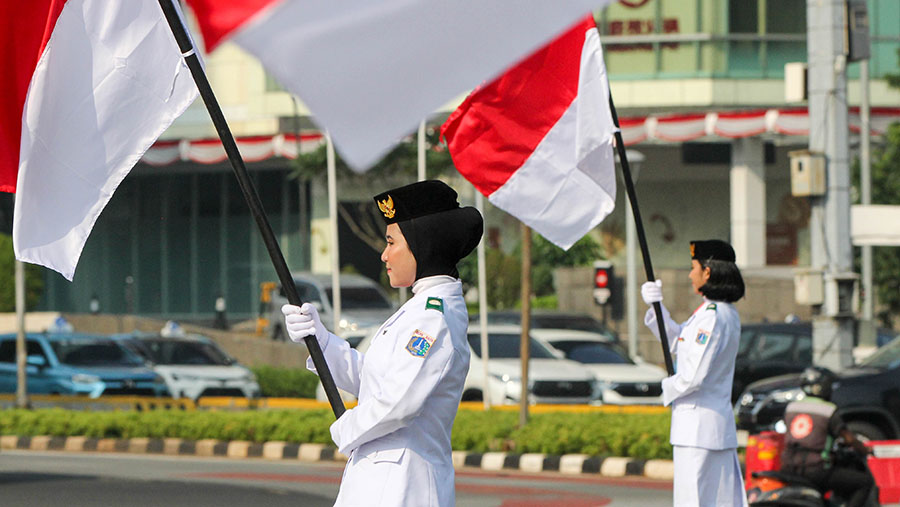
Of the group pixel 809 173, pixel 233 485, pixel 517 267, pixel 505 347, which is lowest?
pixel 233 485

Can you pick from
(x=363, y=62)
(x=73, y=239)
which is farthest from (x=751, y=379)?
(x=363, y=62)

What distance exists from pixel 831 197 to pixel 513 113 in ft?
33.7

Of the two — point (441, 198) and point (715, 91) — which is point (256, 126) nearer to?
point (715, 91)

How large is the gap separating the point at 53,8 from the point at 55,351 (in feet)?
65.2

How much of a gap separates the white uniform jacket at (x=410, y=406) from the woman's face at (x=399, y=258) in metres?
0.05

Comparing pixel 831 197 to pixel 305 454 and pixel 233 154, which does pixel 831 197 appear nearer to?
pixel 305 454

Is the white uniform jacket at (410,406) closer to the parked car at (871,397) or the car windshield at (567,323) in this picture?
the parked car at (871,397)

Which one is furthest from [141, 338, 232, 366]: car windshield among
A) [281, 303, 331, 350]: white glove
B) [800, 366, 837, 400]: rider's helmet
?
[281, 303, 331, 350]: white glove

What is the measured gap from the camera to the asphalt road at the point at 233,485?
1391 centimetres

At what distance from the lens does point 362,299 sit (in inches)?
1344

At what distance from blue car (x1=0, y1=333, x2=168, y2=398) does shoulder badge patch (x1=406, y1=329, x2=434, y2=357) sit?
20065mm

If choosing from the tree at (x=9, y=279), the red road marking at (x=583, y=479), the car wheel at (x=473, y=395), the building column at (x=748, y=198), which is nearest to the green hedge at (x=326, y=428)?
the red road marking at (x=583, y=479)

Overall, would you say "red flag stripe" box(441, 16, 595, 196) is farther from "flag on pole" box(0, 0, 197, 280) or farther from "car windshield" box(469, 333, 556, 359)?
"car windshield" box(469, 333, 556, 359)

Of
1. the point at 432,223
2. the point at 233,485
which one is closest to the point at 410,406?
the point at 432,223
